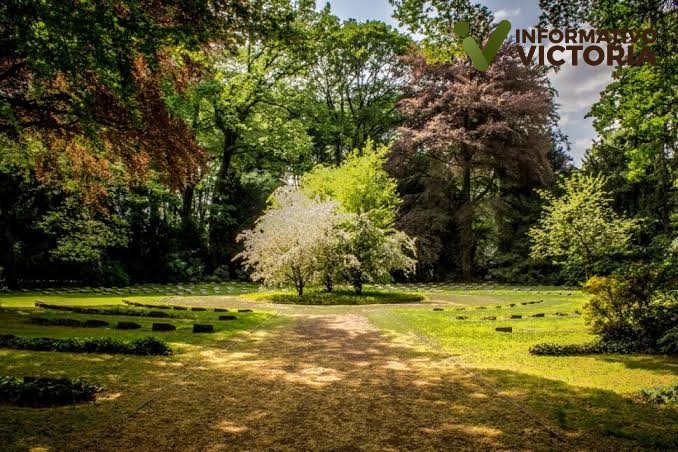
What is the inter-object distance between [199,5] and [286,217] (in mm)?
10255

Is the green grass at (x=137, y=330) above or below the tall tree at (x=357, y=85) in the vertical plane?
below

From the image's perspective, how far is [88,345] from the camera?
6.69m

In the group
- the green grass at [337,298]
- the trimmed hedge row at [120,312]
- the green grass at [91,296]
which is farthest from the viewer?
the green grass at [337,298]

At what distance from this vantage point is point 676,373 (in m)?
5.70

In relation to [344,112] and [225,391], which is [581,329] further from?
[344,112]

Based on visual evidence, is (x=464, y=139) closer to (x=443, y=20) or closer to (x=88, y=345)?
(x=443, y=20)

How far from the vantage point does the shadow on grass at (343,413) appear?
3.64 metres

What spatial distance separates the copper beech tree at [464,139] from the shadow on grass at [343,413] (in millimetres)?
20794

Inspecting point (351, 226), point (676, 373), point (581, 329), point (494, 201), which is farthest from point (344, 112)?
point (676, 373)

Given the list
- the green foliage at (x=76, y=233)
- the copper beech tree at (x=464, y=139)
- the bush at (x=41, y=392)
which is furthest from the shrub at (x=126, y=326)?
the copper beech tree at (x=464, y=139)

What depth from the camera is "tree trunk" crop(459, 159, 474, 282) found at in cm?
2647

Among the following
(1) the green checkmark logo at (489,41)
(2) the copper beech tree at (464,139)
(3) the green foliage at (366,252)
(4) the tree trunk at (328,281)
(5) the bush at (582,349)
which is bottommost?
(5) the bush at (582,349)

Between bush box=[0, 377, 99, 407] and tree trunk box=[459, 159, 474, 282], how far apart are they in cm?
2413

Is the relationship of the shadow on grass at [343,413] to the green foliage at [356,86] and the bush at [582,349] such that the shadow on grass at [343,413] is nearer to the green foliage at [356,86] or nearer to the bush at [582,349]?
the bush at [582,349]
